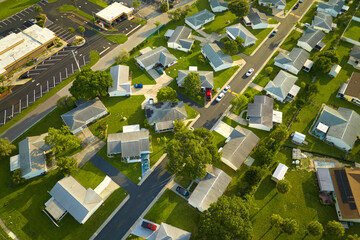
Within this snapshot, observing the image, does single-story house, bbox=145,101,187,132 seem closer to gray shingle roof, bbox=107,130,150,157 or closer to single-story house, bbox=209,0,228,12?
gray shingle roof, bbox=107,130,150,157

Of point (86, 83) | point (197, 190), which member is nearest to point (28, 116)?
point (86, 83)

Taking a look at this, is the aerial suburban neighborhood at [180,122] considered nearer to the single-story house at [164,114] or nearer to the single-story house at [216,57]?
the single-story house at [164,114]

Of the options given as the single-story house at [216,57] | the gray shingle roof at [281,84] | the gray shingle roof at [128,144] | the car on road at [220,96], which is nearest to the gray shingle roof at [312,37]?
the gray shingle roof at [281,84]

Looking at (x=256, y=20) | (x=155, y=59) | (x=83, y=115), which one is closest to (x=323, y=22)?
(x=256, y=20)

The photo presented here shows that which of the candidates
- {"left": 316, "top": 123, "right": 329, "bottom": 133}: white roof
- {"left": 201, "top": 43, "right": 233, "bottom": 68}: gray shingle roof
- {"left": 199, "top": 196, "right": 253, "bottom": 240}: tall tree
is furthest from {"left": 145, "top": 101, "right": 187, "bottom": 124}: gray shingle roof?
{"left": 316, "top": 123, "right": 329, "bottom": 133}: white roof

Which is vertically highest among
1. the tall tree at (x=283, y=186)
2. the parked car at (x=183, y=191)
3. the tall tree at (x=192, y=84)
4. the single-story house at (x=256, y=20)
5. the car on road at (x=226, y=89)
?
the single-story house at (x=256, y=20)

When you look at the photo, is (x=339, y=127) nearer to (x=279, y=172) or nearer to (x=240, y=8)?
(x=279, y=172)
